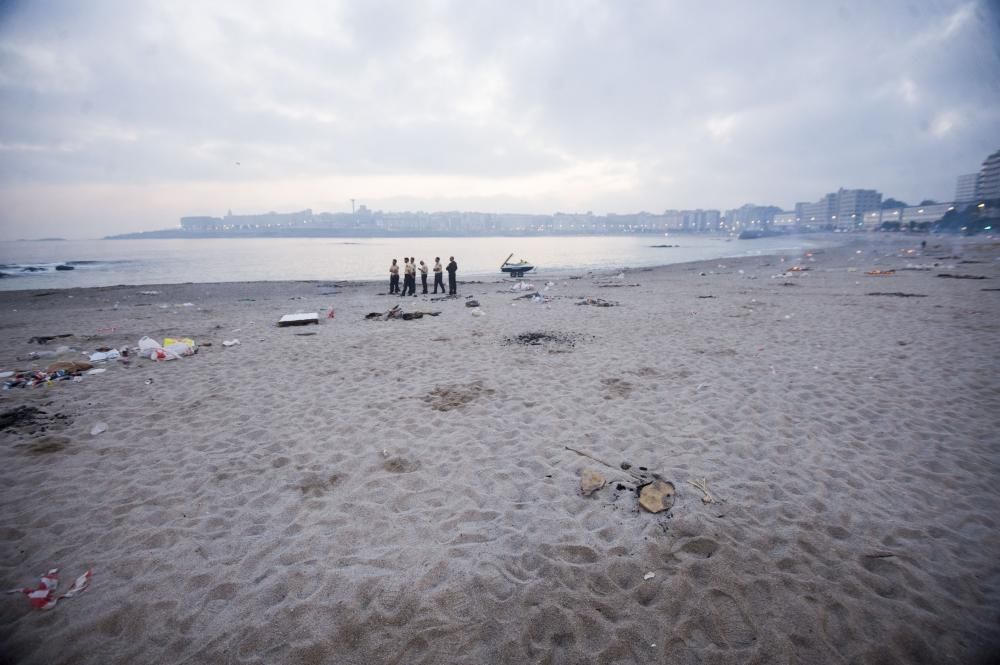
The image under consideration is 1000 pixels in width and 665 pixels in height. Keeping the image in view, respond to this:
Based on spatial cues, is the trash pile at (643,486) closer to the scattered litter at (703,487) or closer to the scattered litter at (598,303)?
the scattered litter at (703,487)

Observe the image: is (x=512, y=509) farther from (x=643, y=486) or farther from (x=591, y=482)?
(x=643, y=486)

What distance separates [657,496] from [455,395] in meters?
3.82

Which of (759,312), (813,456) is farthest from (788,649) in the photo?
(759,312)

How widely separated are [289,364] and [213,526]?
554cm

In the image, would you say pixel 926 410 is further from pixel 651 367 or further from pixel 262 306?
pixel 262 306

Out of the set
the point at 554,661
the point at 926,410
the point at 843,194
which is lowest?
the point at 554,661

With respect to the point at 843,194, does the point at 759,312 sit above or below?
below

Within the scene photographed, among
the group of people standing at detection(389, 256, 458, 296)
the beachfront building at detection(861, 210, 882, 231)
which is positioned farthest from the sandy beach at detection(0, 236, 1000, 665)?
the beachfront building at detection(861, 210, 882, 231)

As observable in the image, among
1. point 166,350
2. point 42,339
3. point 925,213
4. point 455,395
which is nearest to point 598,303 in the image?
point 455,395

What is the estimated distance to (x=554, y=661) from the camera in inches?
105

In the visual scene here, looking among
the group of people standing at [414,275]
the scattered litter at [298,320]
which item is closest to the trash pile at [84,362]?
the scattered litter at [298,320]

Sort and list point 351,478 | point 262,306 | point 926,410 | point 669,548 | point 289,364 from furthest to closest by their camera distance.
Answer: point 262,306, point 289,364, point 926,410, point 351,478, point 669,548

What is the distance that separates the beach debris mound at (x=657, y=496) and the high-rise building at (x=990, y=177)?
523ft

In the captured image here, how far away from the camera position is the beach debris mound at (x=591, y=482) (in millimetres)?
4340
